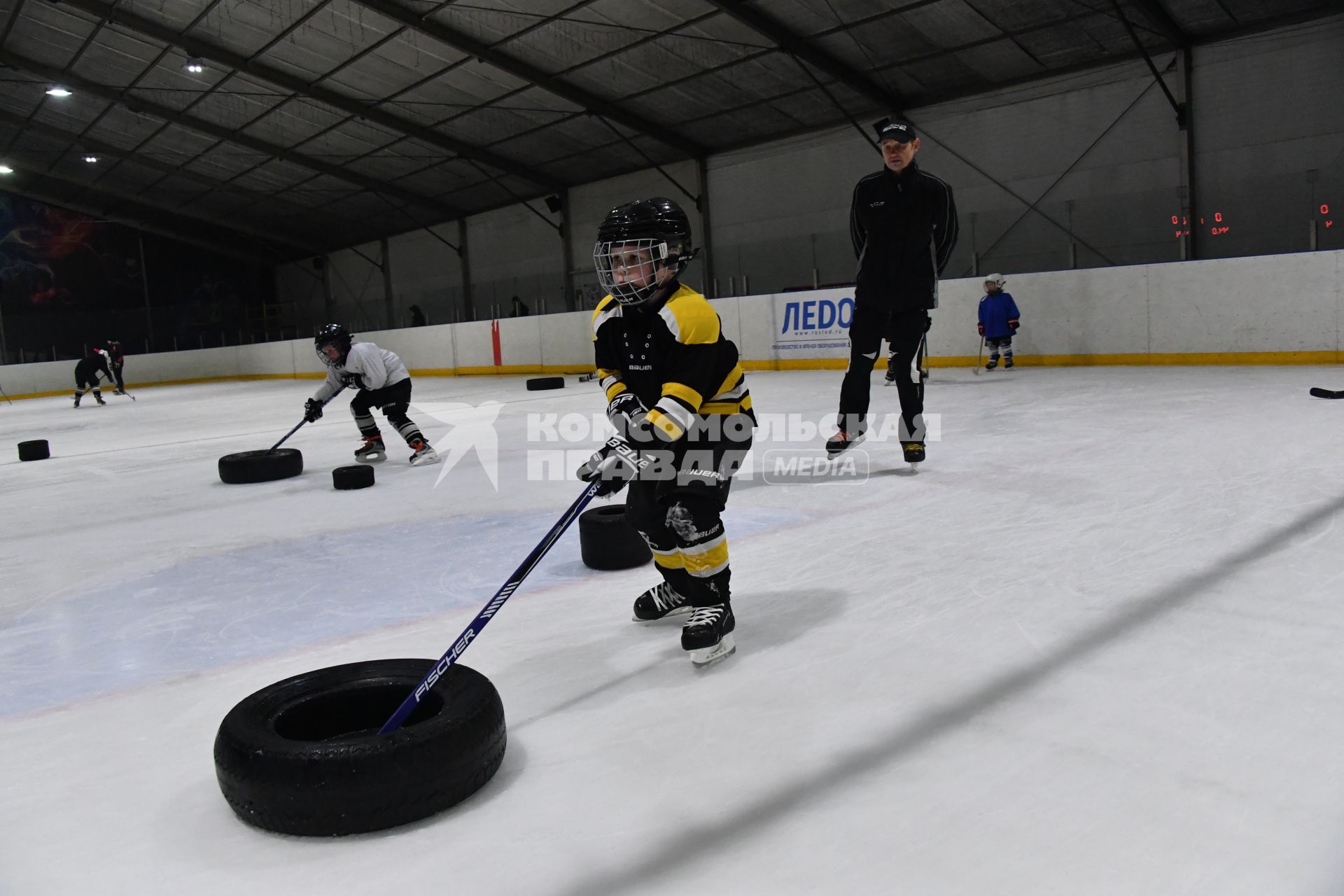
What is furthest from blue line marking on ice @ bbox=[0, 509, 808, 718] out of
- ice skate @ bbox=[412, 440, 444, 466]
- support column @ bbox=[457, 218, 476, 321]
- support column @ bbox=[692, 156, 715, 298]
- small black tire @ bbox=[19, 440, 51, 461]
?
support column @ bbox=[457, 218, 476, 321]

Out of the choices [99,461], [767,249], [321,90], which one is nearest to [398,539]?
[99,461]

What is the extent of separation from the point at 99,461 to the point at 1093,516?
254 inches

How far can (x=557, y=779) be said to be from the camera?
59.5 inches

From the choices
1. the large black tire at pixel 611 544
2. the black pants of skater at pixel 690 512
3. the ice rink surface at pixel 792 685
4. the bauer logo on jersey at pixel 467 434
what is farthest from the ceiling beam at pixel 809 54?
A: the black pants of skater at pixel 690 512

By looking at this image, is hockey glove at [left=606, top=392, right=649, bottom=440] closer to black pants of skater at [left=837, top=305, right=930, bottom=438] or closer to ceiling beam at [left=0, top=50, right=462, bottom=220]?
black pants of skater at [left=837, top=305, right=930, bottom=438]

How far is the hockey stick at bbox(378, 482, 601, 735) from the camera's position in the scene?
1.56 metres

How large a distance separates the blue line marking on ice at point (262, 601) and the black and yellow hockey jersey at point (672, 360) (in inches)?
29.5

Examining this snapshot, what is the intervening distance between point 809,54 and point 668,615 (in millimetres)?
11711

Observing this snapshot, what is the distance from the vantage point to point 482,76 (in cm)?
1474

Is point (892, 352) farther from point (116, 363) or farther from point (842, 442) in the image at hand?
point (116, 363)

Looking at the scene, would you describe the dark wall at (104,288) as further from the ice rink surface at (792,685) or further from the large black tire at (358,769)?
the large black tire at (358,769)

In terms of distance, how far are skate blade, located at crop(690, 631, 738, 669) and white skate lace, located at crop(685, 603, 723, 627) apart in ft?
0.15

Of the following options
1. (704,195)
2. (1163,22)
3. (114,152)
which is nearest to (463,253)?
(704,195)

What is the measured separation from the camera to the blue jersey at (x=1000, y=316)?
31.6 ft
